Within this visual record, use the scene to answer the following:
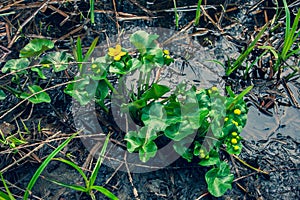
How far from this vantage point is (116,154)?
1.33m

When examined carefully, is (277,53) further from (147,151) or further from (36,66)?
(36,66)

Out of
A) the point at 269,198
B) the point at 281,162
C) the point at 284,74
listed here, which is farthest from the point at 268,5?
the point at 269,198

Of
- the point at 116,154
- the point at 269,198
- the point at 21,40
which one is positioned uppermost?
the point at 21,40

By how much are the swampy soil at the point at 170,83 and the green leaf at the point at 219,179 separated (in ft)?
0.23

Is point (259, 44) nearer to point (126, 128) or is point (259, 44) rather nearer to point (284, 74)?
point (284, 74)

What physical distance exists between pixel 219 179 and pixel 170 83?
419 mm

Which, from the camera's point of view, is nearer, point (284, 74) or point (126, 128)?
point (126, 128)

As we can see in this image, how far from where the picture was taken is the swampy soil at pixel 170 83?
4.26 ft

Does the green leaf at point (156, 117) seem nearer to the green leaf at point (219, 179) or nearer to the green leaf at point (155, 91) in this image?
the green leaf at point (155, 91)

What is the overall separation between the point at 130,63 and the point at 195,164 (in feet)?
1.32

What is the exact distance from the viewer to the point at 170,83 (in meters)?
1.49

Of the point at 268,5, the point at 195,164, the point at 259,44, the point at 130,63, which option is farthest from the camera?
the point at 268,5

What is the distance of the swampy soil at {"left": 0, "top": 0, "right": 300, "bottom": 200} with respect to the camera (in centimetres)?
130

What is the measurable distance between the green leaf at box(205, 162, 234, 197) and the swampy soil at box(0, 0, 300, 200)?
7 cm
